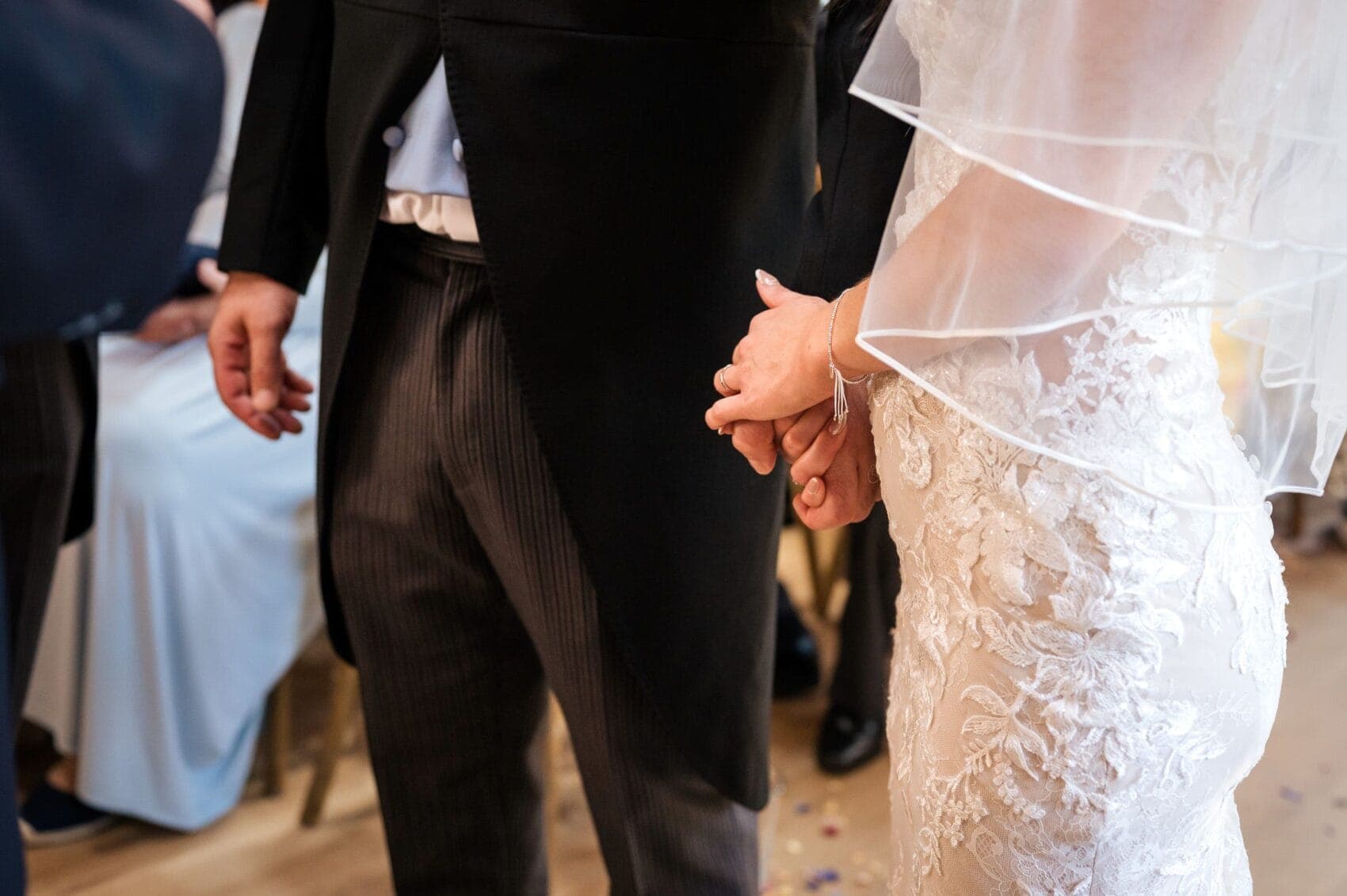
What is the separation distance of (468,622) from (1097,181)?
71cm

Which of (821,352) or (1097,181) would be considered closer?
(1097,181)

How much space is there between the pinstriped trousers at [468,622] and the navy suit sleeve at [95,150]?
1.16 feet

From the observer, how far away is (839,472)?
3.06 feet

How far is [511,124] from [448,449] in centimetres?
28

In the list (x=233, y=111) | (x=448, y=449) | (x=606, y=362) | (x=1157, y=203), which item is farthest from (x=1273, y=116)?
(x=233, y=111)

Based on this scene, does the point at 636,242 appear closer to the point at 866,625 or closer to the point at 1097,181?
the point at 1097,181

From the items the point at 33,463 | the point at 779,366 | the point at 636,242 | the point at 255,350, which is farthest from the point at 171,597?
the point at 779,366

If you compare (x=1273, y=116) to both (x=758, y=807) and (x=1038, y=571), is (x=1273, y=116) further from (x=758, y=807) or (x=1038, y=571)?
(x=758, y=807)

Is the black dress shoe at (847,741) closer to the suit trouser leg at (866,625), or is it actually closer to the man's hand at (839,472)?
the suit trouser leg at (866,625)

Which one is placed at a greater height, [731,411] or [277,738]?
[731,411]

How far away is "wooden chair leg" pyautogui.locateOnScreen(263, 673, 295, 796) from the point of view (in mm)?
2221

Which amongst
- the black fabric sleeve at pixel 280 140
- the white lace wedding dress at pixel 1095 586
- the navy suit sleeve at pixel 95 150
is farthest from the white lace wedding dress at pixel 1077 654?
the black fabric sleeve at pixel 280 140

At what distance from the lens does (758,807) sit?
43.3 inches

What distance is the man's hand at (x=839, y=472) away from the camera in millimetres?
898
